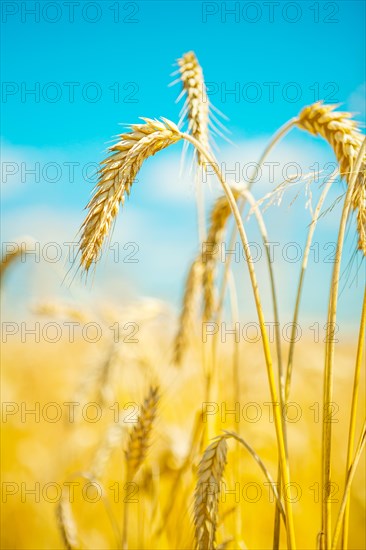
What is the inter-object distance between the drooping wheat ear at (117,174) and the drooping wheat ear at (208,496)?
633 millimetres

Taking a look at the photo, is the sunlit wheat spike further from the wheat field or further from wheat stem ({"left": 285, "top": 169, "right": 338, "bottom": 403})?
wheat stem ({"left": 285, "top": 169, "right": 338, "bottom": 403})

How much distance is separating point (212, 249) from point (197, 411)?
787 mm

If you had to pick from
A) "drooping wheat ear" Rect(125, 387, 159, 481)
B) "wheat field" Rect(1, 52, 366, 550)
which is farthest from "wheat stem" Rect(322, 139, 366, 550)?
"drooping wheat ear" Rect(125, 387, 159, 481)

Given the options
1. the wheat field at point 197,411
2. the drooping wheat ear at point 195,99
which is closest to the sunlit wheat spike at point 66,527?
the wheat field at point 197,411

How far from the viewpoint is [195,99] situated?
5.04 ft

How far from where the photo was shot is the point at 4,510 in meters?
3.77

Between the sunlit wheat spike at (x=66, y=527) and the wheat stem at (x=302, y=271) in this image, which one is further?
the sunlit wheat spike at (x=66, y=527)

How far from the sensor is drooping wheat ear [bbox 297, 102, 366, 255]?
1.27 metres

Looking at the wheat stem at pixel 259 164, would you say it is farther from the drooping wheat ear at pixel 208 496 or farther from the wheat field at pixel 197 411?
the drooping wheat ear at pixel 208 496

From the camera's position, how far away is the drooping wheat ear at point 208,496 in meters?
1.36

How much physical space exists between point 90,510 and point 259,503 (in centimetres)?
125

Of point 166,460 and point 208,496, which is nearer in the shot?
→ point 208,496

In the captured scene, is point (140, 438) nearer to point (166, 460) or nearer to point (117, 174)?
point (117, 174)

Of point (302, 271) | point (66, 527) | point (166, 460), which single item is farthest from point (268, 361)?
point (166, 460)
